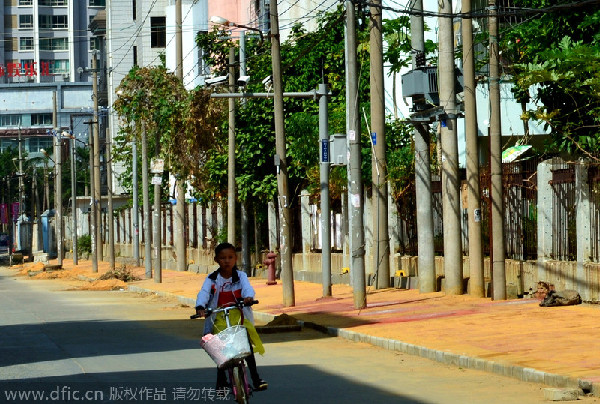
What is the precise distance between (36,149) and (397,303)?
400 feet

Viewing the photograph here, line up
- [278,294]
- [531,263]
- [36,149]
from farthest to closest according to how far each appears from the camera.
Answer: [36,149], [278,294], [531,263]

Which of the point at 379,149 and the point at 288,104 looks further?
the point at 288,104

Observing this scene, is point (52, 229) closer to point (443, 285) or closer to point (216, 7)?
point (216, 7)

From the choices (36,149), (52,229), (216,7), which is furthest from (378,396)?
(36,149)

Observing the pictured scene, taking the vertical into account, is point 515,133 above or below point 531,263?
above

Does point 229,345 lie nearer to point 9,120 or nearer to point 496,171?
point 496,171

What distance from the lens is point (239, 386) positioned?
10891 mm

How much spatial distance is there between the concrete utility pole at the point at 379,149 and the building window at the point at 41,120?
373 feet

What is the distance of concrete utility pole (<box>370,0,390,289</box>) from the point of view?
25.6 m

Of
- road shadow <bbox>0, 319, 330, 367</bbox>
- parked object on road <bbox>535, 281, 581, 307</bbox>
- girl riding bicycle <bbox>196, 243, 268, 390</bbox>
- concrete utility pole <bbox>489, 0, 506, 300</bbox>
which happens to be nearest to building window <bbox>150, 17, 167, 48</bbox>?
road shadow <bbox>0, 319, 330, 367</bbox>

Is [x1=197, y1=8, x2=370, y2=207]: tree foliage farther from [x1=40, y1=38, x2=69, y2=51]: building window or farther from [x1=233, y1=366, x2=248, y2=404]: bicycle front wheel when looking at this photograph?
[x1=40, y1=38, x2=69, y2=51]: building window

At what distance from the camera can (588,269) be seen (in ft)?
68.7

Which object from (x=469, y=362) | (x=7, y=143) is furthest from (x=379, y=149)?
(x=7, y=143)

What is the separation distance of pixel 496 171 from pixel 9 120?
122 m
